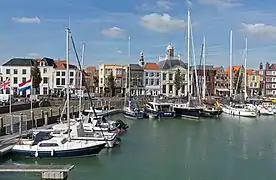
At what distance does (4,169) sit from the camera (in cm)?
2291

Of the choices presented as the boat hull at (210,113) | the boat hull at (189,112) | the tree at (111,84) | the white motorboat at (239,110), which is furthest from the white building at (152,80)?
the boat hull at (189,112)

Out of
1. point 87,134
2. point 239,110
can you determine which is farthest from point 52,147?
point 239,110

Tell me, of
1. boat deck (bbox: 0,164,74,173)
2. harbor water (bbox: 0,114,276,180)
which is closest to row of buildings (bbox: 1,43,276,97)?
harbor water (bbox: 0,114,276,180)

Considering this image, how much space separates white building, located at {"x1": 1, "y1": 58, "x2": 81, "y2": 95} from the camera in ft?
319

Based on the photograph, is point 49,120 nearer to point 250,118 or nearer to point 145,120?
point 145,120

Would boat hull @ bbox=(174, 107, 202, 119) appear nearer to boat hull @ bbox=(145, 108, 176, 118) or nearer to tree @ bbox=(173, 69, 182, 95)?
boat hull @ bbox=(145, 108, 176, 118)

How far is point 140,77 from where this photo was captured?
109 metres

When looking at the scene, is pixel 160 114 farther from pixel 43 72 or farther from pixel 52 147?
pixel 43 72

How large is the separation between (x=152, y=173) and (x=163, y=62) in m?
91.1

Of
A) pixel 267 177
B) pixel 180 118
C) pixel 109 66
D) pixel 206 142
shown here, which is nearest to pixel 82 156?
pixel 267 177

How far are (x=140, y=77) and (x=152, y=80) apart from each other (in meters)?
3.97

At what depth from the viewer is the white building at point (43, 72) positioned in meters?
97.2

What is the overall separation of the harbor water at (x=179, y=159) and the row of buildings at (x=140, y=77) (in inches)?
1561

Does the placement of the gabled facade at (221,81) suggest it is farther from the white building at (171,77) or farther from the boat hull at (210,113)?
the boat hull at (210,113)
